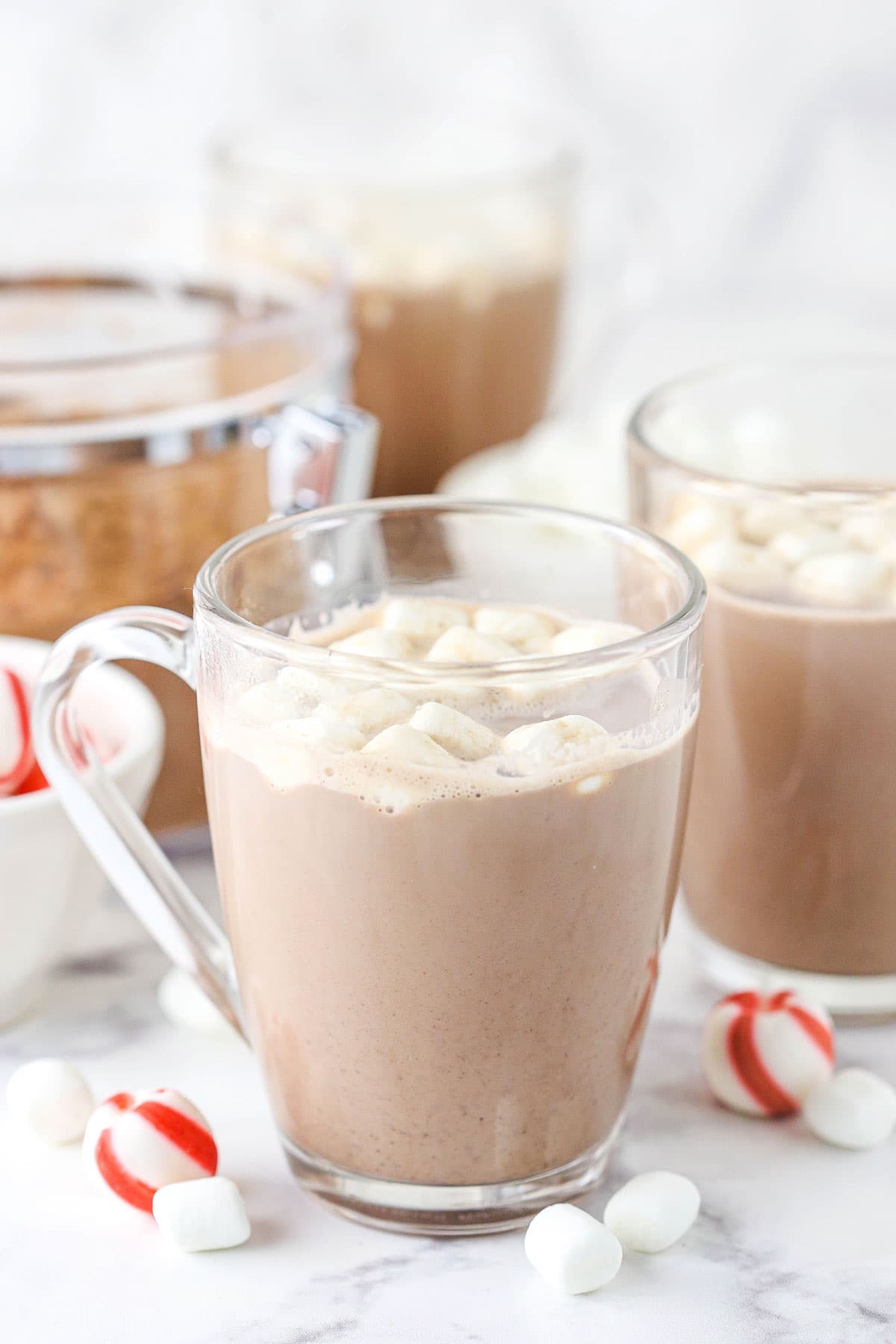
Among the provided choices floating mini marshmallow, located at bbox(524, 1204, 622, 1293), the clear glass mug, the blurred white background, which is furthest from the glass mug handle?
the blurred white background

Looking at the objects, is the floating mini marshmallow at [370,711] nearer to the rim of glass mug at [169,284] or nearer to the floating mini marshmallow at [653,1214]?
the floating mini marshmallow at [653,1214]

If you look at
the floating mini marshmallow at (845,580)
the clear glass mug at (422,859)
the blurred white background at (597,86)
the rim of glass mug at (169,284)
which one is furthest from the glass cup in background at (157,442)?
the blurred white background at (597,86)

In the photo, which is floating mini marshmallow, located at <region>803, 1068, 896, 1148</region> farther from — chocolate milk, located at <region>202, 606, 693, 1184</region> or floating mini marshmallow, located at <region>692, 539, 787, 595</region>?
floating mini marshmallow, located at <region>692, 539, 787, 595</region>

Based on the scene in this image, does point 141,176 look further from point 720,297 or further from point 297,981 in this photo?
point 297,981

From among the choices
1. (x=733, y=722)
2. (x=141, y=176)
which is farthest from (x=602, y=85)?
(x=733, y=722)

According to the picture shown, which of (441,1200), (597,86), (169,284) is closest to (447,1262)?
(441,1200)

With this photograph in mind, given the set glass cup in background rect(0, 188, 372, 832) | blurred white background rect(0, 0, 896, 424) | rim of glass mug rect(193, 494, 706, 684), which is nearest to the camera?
rim of glass mug rect(193, 494, 706, 684)

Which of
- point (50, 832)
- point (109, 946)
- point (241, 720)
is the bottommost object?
point (109, 946)
